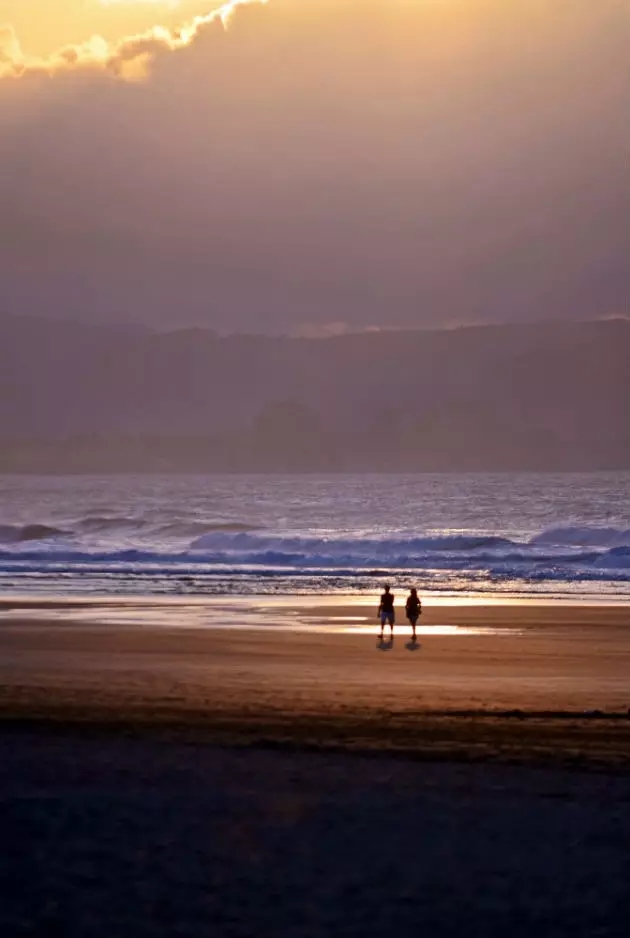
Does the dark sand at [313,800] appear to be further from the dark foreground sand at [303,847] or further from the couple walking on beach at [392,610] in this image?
the couple walking on beach at [392,610]

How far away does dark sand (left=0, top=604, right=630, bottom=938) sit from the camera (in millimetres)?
7820

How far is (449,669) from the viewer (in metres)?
21.5

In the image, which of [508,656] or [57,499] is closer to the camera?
[508,656]

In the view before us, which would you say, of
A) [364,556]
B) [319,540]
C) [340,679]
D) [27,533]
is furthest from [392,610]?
[27,533]

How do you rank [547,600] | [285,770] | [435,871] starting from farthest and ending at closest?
1. [547,600]
2. [285,770]
3. [435,871]

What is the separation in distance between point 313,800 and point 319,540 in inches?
2447

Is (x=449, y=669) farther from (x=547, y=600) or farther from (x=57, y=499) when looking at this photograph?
(x=57, y=499)

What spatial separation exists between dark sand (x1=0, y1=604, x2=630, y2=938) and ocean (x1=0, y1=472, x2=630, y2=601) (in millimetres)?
20077

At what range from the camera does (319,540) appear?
240 ft

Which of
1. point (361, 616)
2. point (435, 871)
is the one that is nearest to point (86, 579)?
point (361, 616)

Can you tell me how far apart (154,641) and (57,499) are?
113976 millimetres

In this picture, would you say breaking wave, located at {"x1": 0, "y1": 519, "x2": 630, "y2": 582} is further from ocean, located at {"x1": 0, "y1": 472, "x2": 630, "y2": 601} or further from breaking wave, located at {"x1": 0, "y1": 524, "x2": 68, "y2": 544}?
breaking wave, located at {"x1": 0, "y1": 524, "x2": 68, "y2": 544}

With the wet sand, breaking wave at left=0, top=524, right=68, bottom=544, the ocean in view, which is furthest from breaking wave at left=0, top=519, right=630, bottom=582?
the wet sand

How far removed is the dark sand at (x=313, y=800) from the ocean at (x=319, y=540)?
790 inches
